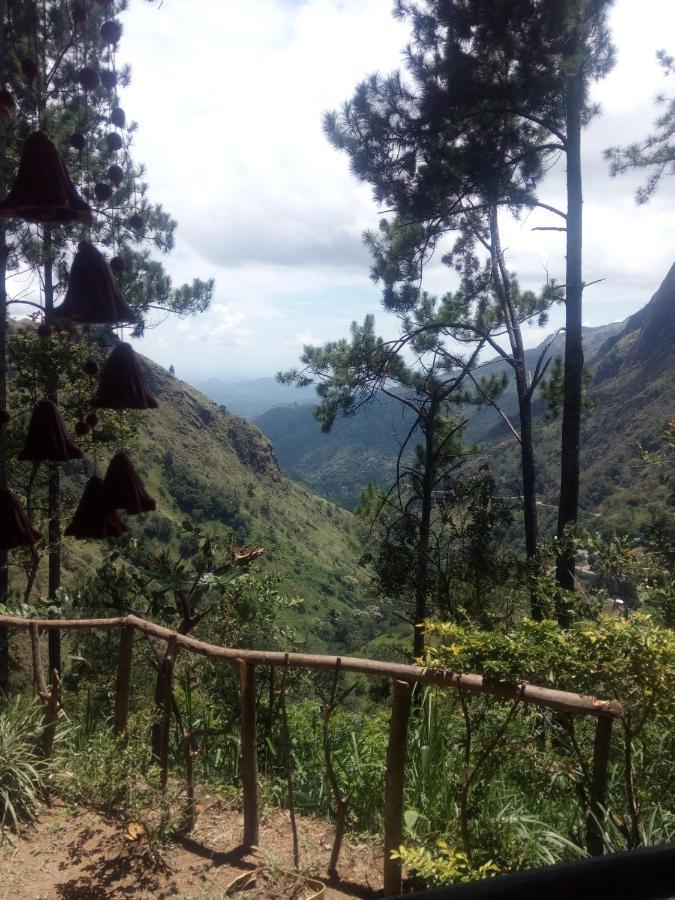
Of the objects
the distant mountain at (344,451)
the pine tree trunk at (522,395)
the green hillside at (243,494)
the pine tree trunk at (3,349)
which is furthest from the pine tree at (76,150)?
the distant mountain at (344,451)

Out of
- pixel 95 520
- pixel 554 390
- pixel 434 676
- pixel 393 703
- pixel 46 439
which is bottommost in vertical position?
pixel 393 703

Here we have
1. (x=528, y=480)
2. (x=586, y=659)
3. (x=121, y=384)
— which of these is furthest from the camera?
(x=528, y=480)

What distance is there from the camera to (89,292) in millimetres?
1657

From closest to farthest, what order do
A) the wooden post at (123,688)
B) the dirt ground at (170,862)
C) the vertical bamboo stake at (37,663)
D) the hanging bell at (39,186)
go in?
1. the hanging bell at (39,186)
2. the dirt ground at (170,862)
3. the wooden post at (123,688)
4. the vertical bamboo stake at (37,663)

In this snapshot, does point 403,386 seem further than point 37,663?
Yes

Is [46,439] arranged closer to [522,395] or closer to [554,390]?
[522,395]

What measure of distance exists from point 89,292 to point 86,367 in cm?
26

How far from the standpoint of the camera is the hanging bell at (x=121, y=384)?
172 centimetres

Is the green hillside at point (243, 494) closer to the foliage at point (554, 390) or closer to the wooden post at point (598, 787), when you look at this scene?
the foliage at point (554, 390)

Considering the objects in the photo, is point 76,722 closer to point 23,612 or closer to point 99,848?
point 23,612

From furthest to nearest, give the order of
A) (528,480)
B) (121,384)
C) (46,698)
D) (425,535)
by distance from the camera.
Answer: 1. (425,535)
2. (528,480)
3. (46,698)
4. (121,384)

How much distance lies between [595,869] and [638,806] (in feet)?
5.66

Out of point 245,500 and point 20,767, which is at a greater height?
point 20,767

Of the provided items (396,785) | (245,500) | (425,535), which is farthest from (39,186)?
(245,500)
